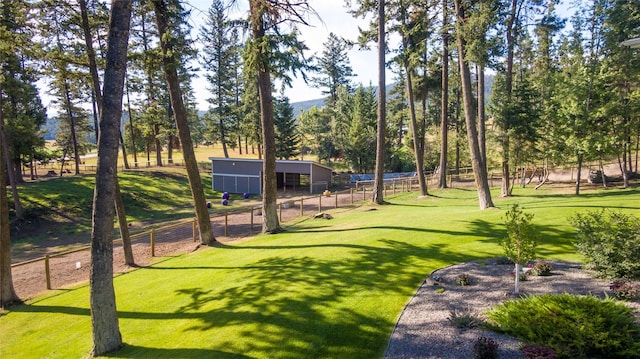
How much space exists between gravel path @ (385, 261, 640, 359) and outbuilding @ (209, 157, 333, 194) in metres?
25.5

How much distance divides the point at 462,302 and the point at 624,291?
249cm

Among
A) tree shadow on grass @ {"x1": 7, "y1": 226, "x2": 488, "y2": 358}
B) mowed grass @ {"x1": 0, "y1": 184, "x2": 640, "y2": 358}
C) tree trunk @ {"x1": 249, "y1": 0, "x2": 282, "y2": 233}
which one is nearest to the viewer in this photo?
tree shadow on grass @ {"x1": 7, "y1": 226, "x2": 488, "y2": 358}

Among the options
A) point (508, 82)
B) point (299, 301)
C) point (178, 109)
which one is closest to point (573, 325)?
point (299, 301)

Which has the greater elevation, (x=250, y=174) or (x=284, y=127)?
(x=284, y=127)

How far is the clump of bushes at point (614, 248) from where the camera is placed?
6.26 metres

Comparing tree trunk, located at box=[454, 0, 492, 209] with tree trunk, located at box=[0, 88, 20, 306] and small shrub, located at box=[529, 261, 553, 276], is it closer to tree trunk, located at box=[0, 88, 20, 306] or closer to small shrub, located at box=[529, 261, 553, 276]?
small shrub, located at box=[529, 261, 553, 276]

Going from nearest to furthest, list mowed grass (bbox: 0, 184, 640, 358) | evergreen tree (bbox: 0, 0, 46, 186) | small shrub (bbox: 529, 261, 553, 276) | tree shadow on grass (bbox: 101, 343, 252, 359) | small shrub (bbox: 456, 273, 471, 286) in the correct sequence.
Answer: tree shadow on grass (bbox: 101, 343, 252, 359), mowed grass (bbox: 0, 184, 640, 358), small shrub (bbox: 456, 273, 471, 286), small shrub (bbox: 529, 261, 553, 276), evergreen tree (bbox: 0, 0, 46, 186)

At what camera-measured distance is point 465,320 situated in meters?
5.18

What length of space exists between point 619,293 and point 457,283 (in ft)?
8.10

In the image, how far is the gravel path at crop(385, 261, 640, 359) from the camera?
15.3 ft

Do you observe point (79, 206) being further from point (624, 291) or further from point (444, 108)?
point (624, 291)

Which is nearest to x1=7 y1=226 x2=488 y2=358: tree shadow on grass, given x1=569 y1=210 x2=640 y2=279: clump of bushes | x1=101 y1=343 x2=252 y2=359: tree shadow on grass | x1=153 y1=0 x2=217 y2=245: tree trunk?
x1=101 y1=343 x2=252 y2=359: tree shadow on grass

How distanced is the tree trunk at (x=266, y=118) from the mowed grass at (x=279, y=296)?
2.14 metres

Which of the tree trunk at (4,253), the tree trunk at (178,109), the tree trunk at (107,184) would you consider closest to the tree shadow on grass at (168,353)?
the tree trunk at (107,184)
